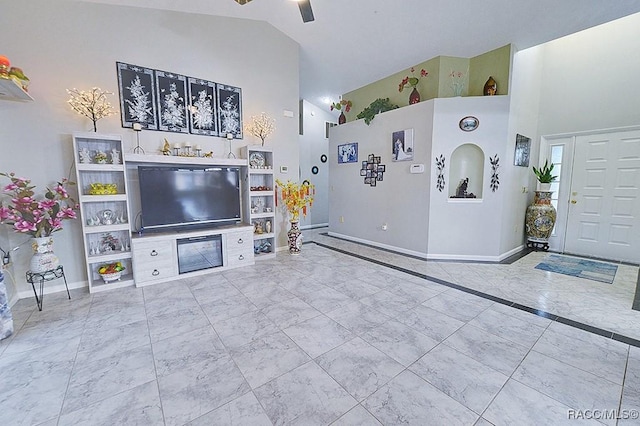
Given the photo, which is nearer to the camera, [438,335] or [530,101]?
[438,335]

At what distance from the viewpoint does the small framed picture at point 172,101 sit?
3.36m

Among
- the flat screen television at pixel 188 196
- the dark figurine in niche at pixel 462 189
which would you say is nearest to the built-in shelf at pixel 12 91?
the flat screen television at pixel 188 196

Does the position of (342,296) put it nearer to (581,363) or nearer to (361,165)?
(581,363)

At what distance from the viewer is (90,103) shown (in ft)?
9.45

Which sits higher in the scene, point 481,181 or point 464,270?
point 481,181

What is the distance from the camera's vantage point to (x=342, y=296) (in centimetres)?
284

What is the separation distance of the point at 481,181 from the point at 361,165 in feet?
7.03

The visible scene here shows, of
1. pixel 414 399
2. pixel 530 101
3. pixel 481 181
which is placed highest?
pixel 530 101

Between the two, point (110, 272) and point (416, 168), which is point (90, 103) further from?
point (416, 168)

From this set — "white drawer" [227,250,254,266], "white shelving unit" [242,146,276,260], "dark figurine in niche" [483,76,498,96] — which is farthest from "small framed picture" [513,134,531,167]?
"white drawer" [227,250,254,266]

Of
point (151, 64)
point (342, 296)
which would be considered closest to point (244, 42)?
point (151, 64)

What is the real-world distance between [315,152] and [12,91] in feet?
18.1

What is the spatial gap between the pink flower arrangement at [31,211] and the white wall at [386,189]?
14.4 ft

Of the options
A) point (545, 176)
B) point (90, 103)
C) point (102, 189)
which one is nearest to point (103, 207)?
point (102, 189)
